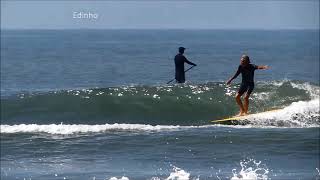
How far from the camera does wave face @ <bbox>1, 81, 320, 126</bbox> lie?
2203 centimetres

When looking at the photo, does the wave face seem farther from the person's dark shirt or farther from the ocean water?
the person's dark shirt

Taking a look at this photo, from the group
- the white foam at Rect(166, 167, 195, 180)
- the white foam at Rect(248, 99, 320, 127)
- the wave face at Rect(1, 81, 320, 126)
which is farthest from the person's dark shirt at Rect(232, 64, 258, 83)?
the white foam at Rect(166, 167, 195, 180)

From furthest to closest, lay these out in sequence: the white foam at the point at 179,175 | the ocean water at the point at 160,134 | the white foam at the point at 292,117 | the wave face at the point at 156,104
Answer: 1. the wave face at the point at 156,104
2. the white foam at the point at 292,117
3. the ocean water at the point at 160,134
4. the white foam at the point at 179,175

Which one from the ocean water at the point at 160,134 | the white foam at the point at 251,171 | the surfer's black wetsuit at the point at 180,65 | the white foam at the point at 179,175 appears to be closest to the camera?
the white foam at the point at 179,175

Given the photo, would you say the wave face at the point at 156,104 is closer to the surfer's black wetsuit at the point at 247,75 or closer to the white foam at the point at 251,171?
the surfer's black wetsuit at the point at 247,75

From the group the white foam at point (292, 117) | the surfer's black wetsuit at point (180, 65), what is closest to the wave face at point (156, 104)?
the white foam at point (292, 117)

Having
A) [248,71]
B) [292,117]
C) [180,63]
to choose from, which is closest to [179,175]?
[248,71]

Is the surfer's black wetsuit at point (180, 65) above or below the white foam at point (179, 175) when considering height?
above

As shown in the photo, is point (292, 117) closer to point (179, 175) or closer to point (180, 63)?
point (180, 63)

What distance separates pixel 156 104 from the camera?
23453 millimetres

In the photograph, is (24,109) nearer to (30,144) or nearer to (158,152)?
(30,144)

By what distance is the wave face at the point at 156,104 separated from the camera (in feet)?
72.3

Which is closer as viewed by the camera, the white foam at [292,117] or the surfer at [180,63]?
the white foam at [292,117]

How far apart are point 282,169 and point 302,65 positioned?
41792 millimetres
